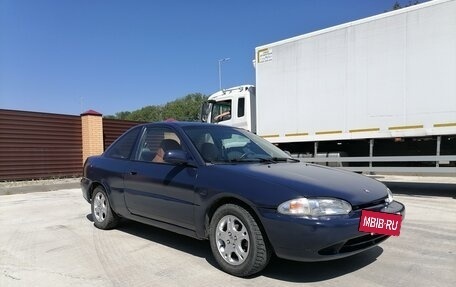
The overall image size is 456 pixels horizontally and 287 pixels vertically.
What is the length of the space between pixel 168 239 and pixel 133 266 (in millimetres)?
1161

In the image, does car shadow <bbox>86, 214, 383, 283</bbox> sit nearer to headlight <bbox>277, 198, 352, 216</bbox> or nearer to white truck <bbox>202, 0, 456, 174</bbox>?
headlight <bbox>277, 198, 352, 216</bbox>

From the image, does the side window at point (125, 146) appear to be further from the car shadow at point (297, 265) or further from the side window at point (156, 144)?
the car shadow at point (297, 265)

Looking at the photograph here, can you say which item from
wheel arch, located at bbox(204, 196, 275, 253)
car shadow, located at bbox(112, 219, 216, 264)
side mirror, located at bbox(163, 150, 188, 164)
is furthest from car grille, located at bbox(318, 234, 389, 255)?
side mirror, located at bbox(163, 150, 188, 164)

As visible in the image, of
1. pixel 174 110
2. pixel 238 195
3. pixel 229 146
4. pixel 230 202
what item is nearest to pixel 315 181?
pixel 238 195

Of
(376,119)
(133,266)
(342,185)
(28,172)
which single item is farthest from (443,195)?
(28,172)

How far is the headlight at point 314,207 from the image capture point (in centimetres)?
377

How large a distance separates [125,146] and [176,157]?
62.4 inches

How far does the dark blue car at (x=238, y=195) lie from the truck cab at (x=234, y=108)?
729 cm

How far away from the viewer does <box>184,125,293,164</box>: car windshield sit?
4.90m

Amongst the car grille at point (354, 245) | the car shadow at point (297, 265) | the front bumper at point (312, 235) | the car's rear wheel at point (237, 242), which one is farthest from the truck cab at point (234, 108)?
the front bumper at point (312, 235)

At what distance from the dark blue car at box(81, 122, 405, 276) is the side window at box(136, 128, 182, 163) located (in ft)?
0.05

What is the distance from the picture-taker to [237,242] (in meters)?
4.18

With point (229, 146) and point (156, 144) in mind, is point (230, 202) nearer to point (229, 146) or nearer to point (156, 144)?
point (229, 146)

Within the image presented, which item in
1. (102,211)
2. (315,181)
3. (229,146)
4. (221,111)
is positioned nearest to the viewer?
(315,181)
